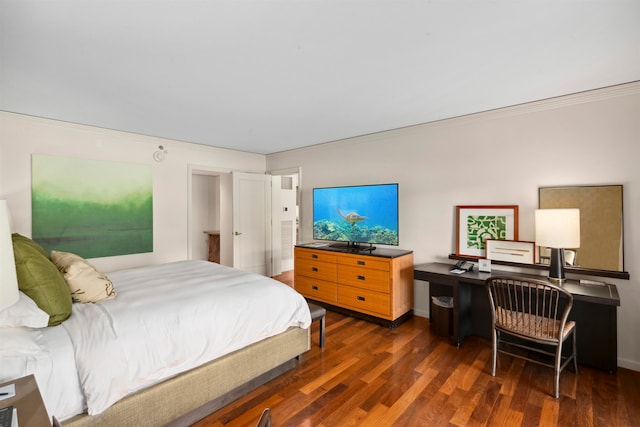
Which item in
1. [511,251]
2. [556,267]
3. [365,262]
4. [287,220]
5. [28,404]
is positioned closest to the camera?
[28,404]

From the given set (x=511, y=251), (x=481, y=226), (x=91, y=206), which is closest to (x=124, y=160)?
(x=91, y=206)

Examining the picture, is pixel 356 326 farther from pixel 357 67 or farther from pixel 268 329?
pixel 357 67

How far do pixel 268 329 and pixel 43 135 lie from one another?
3.44 metres

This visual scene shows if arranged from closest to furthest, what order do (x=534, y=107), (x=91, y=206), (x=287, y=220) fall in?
A: (x=534, y=107), (x=91, y=206), (x=287, y=220)

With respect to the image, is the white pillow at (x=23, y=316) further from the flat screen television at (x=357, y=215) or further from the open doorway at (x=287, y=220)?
the open doorway at (x=287, y=220)

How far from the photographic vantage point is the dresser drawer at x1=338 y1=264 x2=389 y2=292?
138 inches

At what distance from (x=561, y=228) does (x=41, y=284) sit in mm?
3693

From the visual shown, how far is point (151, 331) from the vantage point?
183 cm

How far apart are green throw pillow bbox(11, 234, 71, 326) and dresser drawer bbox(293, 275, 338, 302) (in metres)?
2.78

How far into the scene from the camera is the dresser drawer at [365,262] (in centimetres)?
351

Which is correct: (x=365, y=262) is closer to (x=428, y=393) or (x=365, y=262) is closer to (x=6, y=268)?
(x=428, y=393)

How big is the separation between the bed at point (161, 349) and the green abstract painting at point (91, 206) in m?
1.44

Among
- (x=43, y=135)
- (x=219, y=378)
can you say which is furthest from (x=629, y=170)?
(x=43, y=135)

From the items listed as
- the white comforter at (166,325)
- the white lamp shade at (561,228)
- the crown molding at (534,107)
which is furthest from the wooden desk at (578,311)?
the crown molding at (534,107)
